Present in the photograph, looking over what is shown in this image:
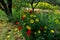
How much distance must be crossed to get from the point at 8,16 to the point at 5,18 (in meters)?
0.36

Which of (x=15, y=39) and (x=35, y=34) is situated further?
(x=15, y=39)

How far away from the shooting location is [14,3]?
1011cm

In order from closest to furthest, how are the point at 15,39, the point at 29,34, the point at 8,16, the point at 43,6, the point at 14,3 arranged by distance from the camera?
1. the point at 29,34
2. the point at 15,39
3. the point at 8,16
4. the point at 14,3
5. the point at 43,6

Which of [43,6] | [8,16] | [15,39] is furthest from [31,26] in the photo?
[43,6]

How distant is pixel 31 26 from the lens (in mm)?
5836

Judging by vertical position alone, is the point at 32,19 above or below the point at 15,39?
above

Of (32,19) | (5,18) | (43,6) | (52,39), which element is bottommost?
(43,6)

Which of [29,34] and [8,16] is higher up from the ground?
[29,34]

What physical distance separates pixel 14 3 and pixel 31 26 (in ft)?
14.5

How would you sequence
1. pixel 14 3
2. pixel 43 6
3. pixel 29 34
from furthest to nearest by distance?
pixel 43 6, pixel 14 3, pixel 29 34

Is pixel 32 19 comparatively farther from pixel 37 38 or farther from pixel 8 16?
pixel 8 16

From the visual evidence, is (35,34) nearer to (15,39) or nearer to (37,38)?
(37,38)

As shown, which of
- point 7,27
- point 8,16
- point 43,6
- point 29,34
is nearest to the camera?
point 29,34

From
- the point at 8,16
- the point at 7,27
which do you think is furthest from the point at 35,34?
the point at 8,16
